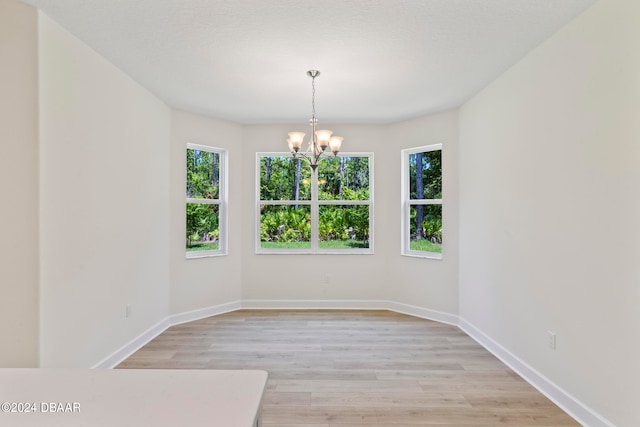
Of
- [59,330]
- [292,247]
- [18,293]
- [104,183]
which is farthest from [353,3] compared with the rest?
[292,247]

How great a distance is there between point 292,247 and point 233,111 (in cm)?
201

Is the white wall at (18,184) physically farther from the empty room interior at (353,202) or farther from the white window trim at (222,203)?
the white window trim at (222,203)

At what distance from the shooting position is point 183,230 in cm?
Answer: 404

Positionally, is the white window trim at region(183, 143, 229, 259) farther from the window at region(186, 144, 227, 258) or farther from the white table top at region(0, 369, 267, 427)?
the white table top at region(0, 369, 267, 427)

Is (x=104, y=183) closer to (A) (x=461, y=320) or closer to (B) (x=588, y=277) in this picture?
(B) (x=588, y=277)

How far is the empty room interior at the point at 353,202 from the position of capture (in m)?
1.98

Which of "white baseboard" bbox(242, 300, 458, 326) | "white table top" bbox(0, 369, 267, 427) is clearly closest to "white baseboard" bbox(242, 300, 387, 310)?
"white baseboard" bbox(242, 300, 458, 326)

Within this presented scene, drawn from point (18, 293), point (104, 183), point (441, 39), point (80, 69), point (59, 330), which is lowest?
point (59, 330)

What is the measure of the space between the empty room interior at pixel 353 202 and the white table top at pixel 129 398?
4.80 feet

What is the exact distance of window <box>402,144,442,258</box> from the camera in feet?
13.7

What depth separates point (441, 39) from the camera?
Answer: 234cm

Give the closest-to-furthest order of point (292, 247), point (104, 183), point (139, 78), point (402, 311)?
point (104, 183)
point (139, 78)
point (402, 311)
point (292, 247)

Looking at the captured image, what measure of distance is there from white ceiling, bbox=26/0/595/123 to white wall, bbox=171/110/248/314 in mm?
625

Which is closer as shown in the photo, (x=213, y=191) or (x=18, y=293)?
(x=18, y=293)
